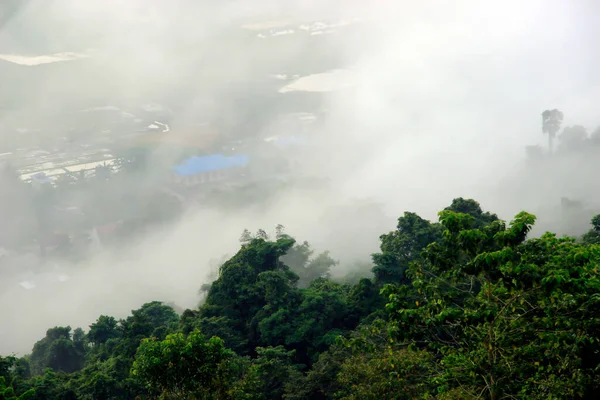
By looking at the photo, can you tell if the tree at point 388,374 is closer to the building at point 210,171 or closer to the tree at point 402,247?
the tree at point 402,247

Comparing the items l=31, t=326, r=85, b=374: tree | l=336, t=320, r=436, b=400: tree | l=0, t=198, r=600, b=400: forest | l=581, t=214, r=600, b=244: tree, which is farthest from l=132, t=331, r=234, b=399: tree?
l=31, t=326, r=85, b=374: tree

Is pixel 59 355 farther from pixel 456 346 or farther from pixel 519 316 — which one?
pixel 519 316

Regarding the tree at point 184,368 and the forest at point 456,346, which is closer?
the forest at point 456,346

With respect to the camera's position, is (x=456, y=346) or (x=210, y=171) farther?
(x=210, y=171)

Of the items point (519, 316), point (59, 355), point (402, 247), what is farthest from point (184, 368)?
point (59, 355)

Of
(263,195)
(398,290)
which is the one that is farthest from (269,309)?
(263,195)

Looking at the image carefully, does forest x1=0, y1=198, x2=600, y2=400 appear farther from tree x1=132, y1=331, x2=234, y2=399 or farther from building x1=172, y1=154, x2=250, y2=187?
building x1=172, y1=154, x2=250, y2=187

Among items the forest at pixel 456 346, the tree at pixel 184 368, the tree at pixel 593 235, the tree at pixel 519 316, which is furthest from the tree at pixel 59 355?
the tree at pixel 519 316

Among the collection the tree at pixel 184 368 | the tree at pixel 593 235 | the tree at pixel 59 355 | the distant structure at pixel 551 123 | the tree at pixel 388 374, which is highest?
the distant structure at pixel 551 123

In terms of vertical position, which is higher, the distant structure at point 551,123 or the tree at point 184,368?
the distant structure at point 551,123
